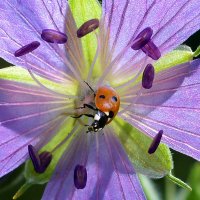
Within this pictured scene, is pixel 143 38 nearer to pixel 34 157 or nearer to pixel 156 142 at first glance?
pixel 156 142

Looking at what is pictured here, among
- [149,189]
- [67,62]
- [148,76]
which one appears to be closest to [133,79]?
[148,76]

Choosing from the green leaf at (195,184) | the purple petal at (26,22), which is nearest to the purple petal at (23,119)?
the purple petal at (26,22)

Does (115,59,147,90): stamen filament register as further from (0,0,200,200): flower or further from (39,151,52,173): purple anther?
(39,151,52,173): purple anther

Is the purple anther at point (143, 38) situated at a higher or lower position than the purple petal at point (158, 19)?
lower

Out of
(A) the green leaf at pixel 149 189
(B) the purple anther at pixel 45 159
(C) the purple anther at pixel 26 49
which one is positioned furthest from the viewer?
(A) the green leaf at pixel 149 189

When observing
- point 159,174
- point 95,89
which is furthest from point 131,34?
point 159,174

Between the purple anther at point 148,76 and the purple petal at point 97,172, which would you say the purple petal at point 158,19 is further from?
the purple petal at point 97,172

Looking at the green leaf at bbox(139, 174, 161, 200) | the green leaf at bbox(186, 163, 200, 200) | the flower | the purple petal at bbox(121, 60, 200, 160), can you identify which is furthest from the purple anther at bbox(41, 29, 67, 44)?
the green leaf at bbox(186, 163, 200, 200)
